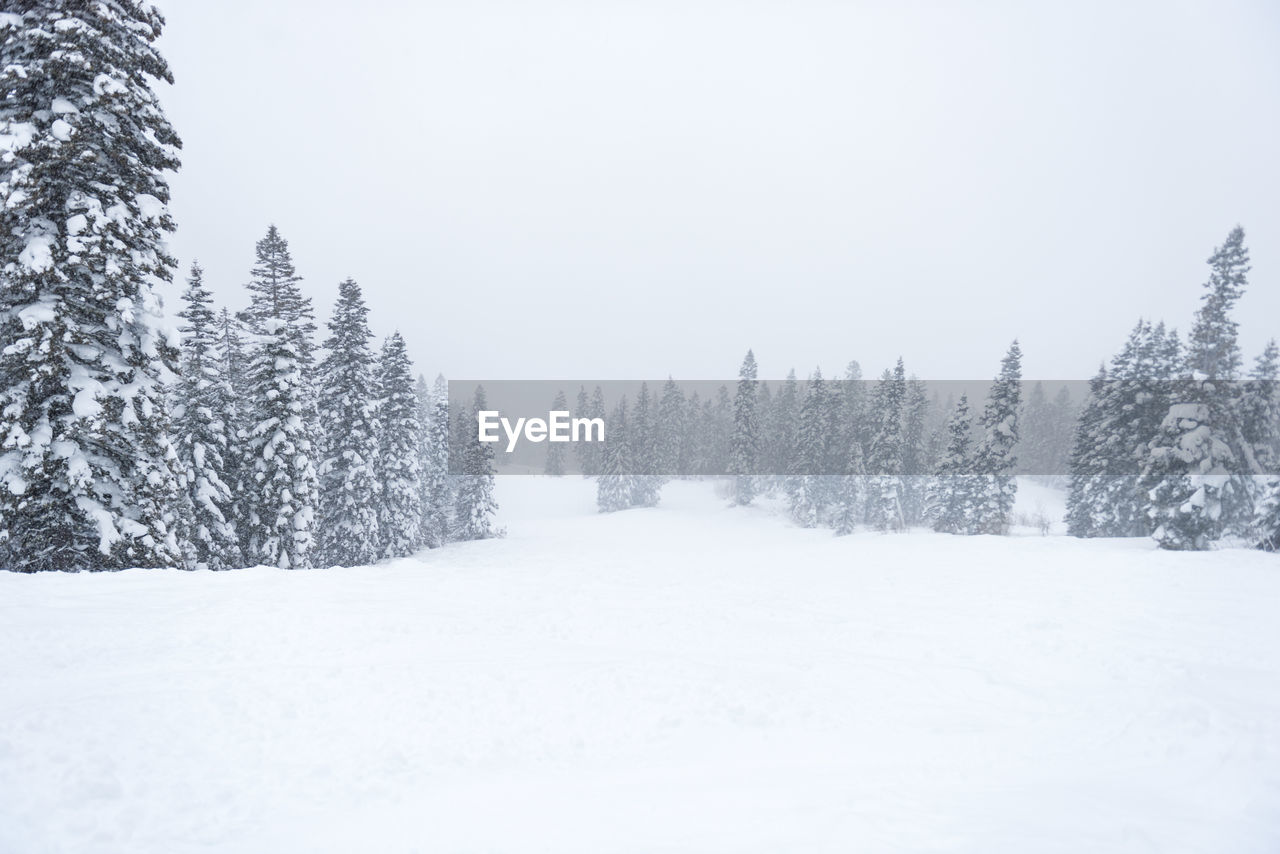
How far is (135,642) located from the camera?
23.6ft

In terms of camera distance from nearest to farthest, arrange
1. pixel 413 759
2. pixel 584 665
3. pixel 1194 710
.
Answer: pixel 413 759 → pixel 1194 710 → pixel 584 665

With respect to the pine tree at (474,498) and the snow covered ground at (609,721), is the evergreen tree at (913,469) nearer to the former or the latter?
the snow covered ground at (609,721)

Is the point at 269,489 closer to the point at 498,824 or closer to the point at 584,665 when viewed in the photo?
the point at 584,665

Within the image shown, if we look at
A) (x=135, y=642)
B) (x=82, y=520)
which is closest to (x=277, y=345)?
(x=82, y=520)

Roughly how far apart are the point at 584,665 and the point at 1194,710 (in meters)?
8.85

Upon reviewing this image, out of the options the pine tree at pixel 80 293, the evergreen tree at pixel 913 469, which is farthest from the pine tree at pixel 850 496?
the pine tree at pixel 80 293

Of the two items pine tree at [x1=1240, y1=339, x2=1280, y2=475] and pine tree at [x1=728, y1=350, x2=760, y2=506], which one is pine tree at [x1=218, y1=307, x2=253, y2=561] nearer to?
pine tree at [x1=728, y1=350, x2=760, y2=506]

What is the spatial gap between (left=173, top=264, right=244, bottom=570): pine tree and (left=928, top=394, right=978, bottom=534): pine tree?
42.1 metres

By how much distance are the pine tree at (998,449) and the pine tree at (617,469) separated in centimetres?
3456

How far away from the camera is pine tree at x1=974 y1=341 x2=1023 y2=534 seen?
3406cm

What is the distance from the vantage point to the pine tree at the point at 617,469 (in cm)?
5919

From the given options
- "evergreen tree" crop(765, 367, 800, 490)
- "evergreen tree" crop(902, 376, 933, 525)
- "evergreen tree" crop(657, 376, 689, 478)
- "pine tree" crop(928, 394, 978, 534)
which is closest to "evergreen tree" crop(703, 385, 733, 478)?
"evergreen tree" crop(657, 376, 689, 478)

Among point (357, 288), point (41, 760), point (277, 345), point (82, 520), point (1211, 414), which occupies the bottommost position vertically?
point (41, 760)

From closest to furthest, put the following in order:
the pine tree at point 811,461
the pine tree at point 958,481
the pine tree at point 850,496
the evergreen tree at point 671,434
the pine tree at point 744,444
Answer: the pine tree at point 958,481 < the pine tree at point 850,496 < the pine tree at point 811,461 < the pine tree at point 744,444 < the evergreen tree at point 671,434
